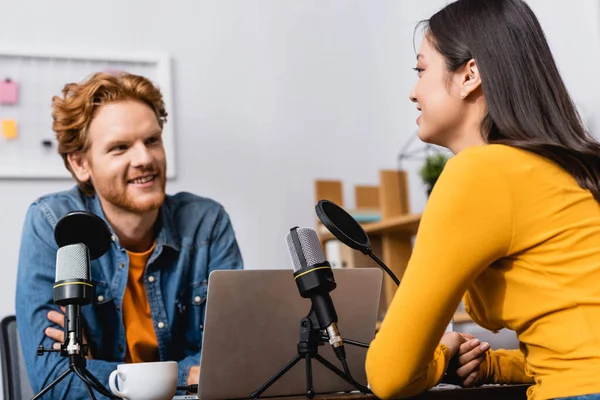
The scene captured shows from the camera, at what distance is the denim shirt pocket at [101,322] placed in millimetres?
1603

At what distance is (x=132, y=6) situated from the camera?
279cm

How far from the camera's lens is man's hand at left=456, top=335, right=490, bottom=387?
44.5 inches

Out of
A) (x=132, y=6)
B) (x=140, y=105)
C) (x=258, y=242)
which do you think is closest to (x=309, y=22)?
(x=132, y=6)

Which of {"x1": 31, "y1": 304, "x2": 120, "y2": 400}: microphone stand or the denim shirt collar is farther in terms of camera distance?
the denim shirt collar

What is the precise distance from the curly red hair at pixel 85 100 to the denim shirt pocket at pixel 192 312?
1.44ft

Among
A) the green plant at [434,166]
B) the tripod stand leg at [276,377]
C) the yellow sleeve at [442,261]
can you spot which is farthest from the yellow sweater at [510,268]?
the green plant at [434,166]

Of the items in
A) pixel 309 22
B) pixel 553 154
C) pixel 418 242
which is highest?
pixel 309 22

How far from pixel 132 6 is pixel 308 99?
2.50 ft

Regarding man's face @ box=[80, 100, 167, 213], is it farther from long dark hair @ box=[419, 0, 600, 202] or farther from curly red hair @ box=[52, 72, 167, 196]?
long dark hair @ box=[419, 0, 600, 202]

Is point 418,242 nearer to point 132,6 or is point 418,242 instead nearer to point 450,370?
point 450,370

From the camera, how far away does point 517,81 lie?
107cm

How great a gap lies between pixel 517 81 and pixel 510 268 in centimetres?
28

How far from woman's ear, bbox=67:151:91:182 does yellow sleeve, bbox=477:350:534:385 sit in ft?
3.60

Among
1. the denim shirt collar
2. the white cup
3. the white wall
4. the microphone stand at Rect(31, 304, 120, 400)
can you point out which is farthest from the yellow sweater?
the white wall
